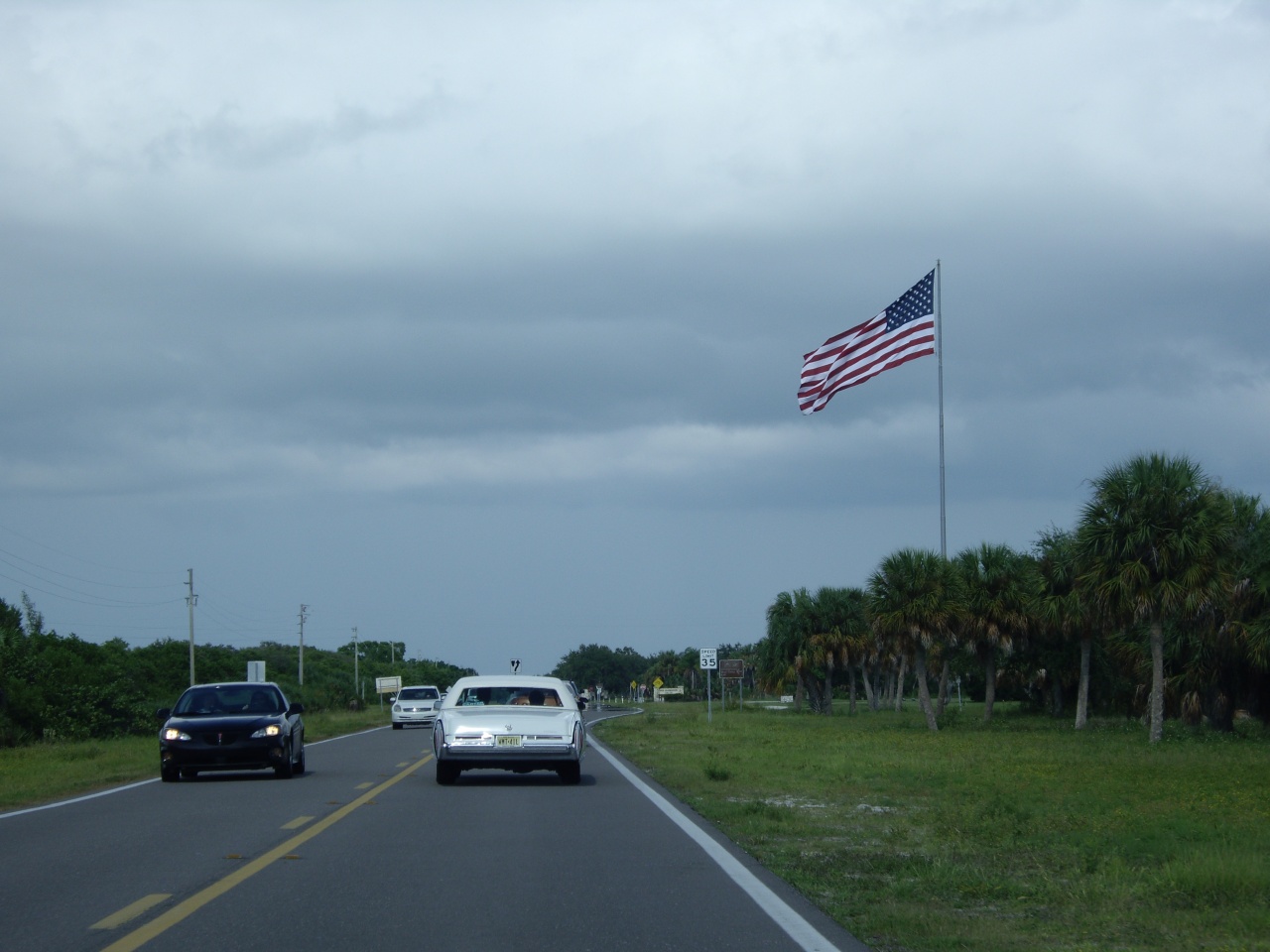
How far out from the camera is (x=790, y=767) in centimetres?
2431

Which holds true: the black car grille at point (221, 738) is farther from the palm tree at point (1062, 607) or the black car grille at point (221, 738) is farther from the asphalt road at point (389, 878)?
the palm tree at point (1062, 607)

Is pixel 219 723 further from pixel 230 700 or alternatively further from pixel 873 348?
pixel 873 348

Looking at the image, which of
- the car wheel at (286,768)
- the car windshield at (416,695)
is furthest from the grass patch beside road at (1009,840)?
the car windshield at (416,695)

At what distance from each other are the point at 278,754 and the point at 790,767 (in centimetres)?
873

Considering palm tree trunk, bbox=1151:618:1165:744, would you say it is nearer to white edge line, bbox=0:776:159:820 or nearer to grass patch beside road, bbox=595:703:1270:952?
grass patch beside road, bbox=595:703:1270:952

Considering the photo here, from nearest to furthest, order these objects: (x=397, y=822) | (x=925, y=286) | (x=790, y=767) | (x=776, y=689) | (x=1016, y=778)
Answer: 1. (x=397, y=822)
2. (x=1016, y=778)
3. (x=790, y=767)
4. (x=925, y=286)
5. (x=776, y=689)

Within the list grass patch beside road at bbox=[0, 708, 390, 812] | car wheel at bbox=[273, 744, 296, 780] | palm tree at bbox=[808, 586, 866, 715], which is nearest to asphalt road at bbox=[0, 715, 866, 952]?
grass patch beside road at bbox=[0, 708, 390, 812]

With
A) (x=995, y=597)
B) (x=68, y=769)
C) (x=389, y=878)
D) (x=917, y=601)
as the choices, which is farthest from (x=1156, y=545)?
(x=389, y=878)

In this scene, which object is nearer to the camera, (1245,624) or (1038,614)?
(1245,624)

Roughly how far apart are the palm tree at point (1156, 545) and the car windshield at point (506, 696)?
19508 millimetres

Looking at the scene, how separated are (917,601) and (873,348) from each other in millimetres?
13148

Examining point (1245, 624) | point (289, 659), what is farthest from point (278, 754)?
point (289, 659)

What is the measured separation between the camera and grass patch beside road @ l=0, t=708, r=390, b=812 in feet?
64.8

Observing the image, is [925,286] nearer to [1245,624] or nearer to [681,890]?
[1245,624]
